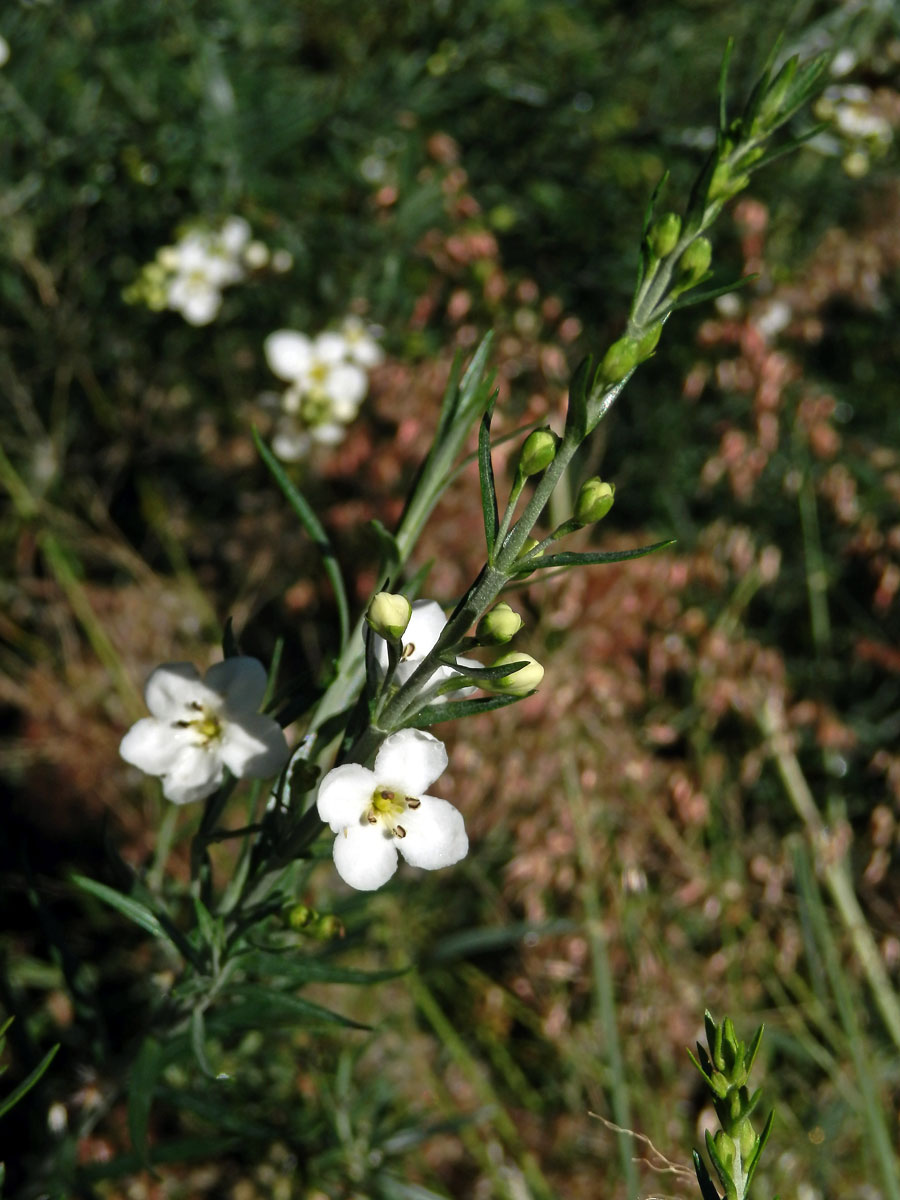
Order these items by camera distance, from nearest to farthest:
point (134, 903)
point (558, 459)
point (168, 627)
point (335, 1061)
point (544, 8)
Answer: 1. point (558, 459)
2. point (134, 903)
3. point (335, 1061)
4. point (168, 627)
5. point (544, 8)

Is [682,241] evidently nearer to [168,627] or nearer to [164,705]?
[164,705]

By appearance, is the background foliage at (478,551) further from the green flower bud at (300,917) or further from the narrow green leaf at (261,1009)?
the green flower bud at (300,917)

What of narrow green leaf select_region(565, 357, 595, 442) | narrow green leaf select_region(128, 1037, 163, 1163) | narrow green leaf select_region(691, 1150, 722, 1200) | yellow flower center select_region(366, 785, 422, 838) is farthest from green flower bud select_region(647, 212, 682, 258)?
narrow green leaf select_region(128, 1037, 163, 1163)

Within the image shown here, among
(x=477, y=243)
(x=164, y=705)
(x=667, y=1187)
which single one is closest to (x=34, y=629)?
(x=477, y=243)

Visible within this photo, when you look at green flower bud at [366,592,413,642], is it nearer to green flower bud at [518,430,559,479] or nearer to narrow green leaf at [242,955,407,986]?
green flower bud at [518,430,559,479]

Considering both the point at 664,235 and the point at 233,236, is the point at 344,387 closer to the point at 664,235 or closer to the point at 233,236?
the point at 233,236

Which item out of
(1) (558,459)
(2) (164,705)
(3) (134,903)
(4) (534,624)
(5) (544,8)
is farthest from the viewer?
(5) (544,8)

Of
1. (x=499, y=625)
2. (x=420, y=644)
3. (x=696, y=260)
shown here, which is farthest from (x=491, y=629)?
(x=696, y=260)
